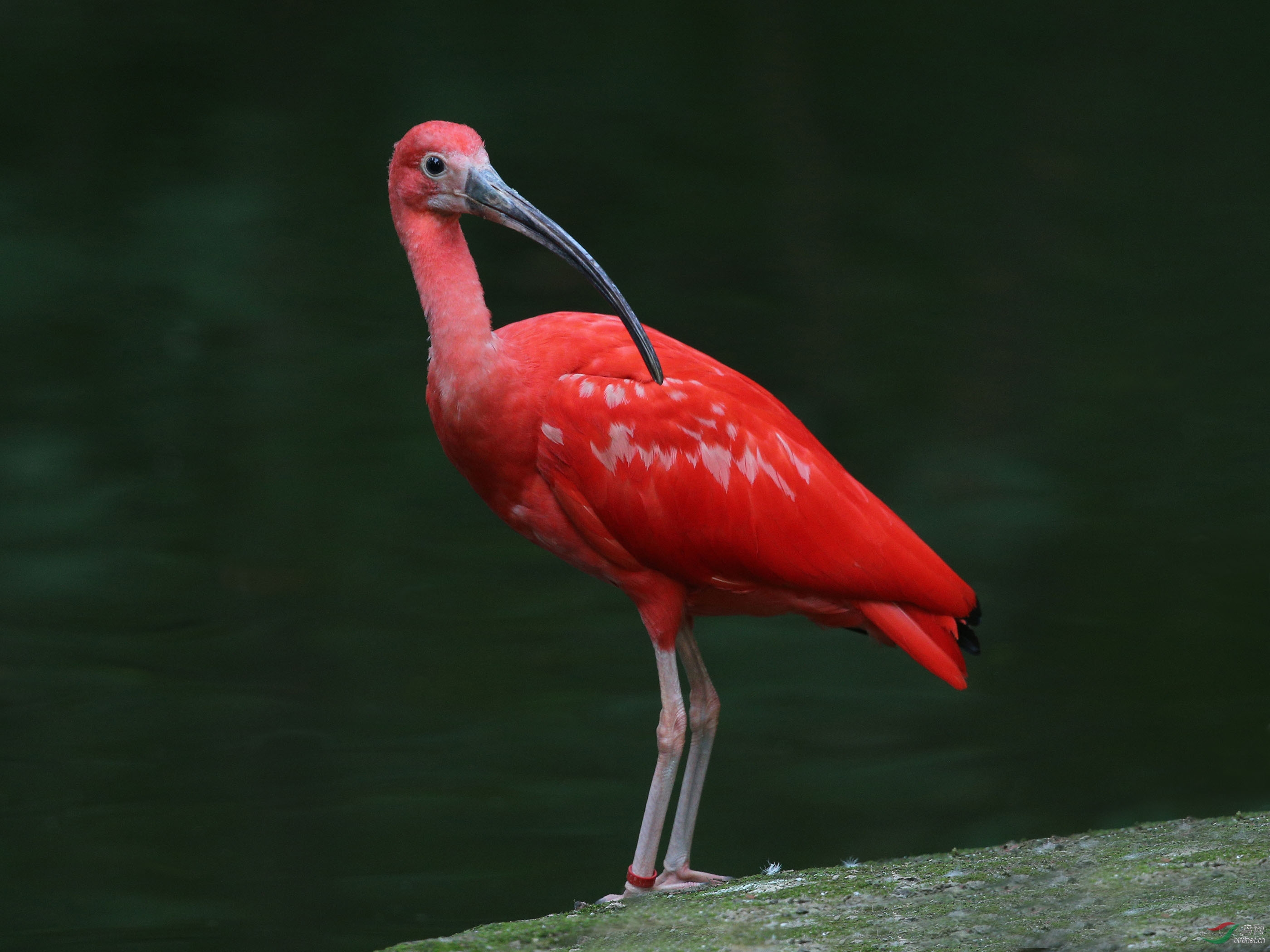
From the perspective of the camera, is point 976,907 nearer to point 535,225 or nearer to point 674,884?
point 674,884

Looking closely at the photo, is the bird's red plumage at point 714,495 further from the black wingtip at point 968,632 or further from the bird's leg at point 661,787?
the bird's leg at point 661,787

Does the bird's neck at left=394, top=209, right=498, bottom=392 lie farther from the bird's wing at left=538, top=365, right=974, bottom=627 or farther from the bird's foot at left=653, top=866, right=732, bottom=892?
the bird's foot at left=653, top=866, right=732, bottom=892

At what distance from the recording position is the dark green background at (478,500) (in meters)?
6.91

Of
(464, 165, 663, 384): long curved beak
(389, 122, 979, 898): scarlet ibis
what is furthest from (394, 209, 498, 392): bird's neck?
(464, 165, 663, 384): long curved beak

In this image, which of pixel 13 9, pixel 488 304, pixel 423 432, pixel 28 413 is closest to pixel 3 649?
pixel 28 413

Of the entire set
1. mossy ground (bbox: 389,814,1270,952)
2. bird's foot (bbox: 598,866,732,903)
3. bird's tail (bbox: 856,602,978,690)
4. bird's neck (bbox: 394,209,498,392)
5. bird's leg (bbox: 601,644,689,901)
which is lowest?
mossy ground (bbox: 389,814,1270,952)

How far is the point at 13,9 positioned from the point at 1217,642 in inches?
321

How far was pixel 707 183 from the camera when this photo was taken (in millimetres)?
9227

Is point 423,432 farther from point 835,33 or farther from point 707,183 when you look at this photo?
point 835,33

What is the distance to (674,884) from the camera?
416cm

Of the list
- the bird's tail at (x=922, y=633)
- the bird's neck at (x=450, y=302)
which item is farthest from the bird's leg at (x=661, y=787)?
the bird's neck at (x=450, y=302)

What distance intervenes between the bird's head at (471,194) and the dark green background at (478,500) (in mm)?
3487

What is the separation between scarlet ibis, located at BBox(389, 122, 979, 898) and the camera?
148 inches

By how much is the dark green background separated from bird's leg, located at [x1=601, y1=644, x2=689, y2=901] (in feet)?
8.08
